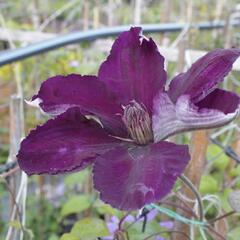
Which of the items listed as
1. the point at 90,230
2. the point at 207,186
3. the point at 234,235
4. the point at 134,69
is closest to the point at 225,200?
the point at 207,186

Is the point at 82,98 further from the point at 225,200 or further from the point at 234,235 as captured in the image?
the point at 225,200

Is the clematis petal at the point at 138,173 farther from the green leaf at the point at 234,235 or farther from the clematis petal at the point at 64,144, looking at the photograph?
the green leaf at the point at 234,235

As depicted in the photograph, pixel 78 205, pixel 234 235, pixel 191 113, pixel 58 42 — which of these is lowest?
pixel 78 205

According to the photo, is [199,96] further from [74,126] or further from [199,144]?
[199,144]

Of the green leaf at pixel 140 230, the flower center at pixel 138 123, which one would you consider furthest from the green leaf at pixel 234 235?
the flower center at pixel 138 123

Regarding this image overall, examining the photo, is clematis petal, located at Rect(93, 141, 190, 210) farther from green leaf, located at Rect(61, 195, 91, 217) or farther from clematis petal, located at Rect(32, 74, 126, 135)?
green leaf, located at Rect(61, 195, 91, 217)

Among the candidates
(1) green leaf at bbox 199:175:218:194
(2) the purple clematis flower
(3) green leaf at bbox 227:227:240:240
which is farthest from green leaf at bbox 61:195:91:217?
(2) the purple clematis flower

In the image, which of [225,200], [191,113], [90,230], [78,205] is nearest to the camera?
[191,113]
